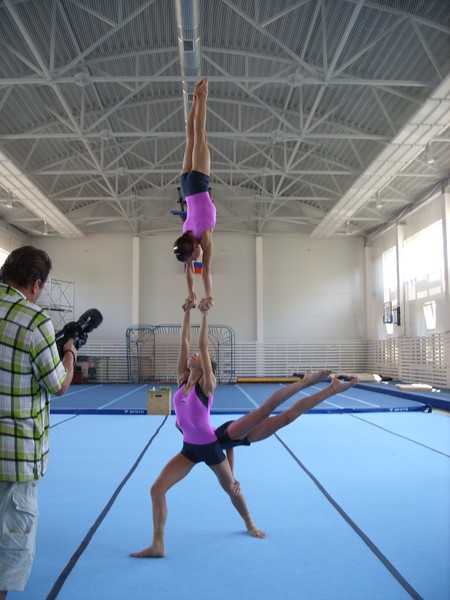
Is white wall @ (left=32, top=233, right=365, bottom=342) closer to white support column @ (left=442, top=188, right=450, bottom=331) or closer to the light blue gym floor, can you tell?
white support column @ (left=442, top=188, right=450, bottom=331)

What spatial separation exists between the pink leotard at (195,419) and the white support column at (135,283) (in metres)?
17.9

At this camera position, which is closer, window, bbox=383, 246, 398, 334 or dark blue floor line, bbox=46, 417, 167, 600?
dark blue floor line, bbox=46, 417, 167, 600

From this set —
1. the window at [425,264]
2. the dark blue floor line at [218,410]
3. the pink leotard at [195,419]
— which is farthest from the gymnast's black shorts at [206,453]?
the window at [425,264]

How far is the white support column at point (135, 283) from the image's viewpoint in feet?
69.3

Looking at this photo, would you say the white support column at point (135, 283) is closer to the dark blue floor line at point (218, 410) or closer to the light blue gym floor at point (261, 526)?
the dark blue floor line at point (218, 410)

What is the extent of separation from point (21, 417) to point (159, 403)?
8334 mm

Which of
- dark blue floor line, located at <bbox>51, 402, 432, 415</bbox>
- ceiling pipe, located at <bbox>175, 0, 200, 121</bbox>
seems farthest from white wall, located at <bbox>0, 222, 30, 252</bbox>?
ceiling pipe, located at <bbox>175, 0, 200, 121</bbox>

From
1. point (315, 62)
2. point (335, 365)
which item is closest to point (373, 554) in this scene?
point (315, 62)

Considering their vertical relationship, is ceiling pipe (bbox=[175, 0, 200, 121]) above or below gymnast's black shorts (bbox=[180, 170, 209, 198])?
above

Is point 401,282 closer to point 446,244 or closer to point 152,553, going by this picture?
point 446,244

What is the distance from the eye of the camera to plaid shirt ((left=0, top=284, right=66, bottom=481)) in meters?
2.25

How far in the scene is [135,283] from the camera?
2119 cm

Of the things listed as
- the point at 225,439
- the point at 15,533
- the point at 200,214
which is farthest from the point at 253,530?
the point at 200,214

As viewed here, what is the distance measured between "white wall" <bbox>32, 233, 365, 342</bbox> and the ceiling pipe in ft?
37.2
